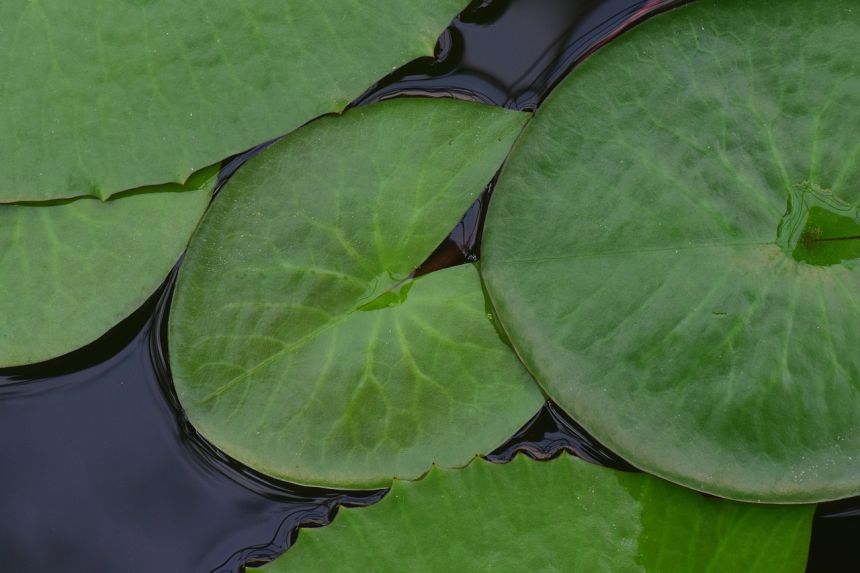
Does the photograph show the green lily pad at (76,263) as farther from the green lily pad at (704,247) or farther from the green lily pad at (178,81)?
the green lily pad at (704,247)

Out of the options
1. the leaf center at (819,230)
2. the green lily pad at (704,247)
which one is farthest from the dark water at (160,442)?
the leaf center at (819,230)

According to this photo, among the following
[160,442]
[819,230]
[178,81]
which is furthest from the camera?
[160,442]

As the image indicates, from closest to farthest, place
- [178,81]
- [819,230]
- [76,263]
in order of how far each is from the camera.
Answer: [819,230], [178,81], [76,263]

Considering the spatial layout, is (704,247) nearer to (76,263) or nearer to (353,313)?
(353,313)

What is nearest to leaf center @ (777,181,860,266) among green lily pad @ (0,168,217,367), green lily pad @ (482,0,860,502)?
green lily pad @ (482,0,860,502)

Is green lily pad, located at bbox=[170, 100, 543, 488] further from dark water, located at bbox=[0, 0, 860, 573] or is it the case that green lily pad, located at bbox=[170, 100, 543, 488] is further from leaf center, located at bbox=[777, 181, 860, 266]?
leaf center, located at bbox=[777, 181, 860, 266]

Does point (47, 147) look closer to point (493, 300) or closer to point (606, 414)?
point (493, 300)

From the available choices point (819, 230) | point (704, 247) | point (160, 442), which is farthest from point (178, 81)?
point (819, 230)
